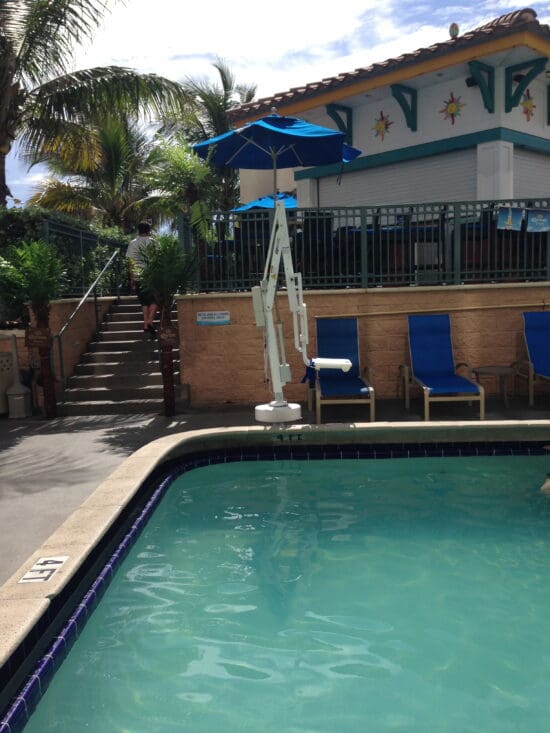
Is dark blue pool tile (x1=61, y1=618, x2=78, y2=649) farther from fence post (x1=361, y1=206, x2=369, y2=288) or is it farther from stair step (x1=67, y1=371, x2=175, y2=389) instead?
fence post (x1=361, y1=206, x2=369, y2=288)

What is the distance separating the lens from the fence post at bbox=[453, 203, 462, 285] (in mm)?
8757

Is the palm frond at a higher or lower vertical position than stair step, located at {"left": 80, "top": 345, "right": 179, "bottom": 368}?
higher

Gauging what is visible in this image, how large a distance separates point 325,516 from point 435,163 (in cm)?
862

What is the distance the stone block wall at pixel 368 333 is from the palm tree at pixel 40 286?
1741 mm

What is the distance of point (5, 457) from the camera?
6277 millimetres

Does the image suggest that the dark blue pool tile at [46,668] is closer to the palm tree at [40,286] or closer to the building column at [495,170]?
the palm tree at [40,286]

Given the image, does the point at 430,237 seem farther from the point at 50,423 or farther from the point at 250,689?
the point at 250,689

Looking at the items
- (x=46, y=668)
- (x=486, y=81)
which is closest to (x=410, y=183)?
(x=486, y=81)

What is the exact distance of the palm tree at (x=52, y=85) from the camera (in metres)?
11.1

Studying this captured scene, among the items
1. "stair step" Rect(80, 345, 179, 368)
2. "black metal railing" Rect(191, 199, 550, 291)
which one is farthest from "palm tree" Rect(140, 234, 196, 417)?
"stair step" Rect(80, 345, 179, 368)

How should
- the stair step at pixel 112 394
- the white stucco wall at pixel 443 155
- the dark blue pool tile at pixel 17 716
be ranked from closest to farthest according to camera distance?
the dark blue pool tile at pixel 17 716 < the stair step at pixel 112 394 < the white stucco wall at pixel 443 155

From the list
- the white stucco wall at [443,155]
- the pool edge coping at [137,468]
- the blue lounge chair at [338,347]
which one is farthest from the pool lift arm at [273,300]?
the white stucco wall at [443,155]

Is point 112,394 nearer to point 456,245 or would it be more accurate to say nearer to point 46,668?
point 456,245

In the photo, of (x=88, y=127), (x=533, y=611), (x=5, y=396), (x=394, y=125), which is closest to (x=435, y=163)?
(x=394, y=125)
